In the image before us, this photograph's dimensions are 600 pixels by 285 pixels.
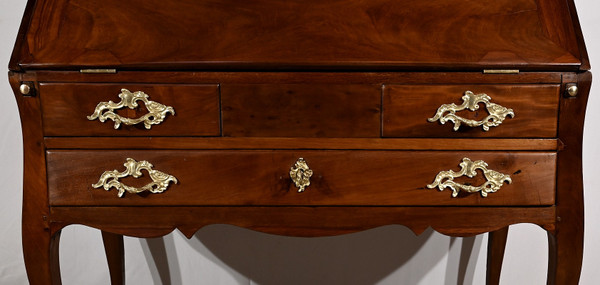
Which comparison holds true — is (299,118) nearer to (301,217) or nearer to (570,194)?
(301,217)

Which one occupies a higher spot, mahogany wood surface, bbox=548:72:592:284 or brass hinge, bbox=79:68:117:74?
→ brass hinge, bbox=79:68:117:74

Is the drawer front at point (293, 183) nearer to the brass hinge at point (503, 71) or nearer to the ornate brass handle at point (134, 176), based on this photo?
the ornate brass handle at point (134, 176)

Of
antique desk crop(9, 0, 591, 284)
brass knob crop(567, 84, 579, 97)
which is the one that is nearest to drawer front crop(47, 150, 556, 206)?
antique desk crop(9, 0, 591, 284)

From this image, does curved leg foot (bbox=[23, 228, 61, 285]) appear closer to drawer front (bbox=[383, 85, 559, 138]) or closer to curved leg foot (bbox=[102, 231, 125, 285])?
curved leg foot (bbox=[102, 231, 125, 285])

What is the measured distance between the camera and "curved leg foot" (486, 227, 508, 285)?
200cm

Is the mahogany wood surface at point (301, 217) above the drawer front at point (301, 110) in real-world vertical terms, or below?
below

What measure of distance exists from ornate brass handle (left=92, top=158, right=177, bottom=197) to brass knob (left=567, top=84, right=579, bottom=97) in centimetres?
86

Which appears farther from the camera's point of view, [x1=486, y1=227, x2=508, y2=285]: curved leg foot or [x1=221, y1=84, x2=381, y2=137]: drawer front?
[x1=486, y1=227, x2=508, y2=285]: curved leg foot

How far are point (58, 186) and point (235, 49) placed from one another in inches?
19.4

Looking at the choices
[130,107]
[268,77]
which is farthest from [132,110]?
[268,77]

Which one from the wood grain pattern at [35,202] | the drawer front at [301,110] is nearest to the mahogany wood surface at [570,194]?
the drawer front at [301,110]

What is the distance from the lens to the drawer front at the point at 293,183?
1.33 m

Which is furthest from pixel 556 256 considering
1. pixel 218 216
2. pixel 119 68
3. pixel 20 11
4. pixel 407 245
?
pixel 20 11

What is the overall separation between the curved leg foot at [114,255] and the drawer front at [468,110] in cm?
107
